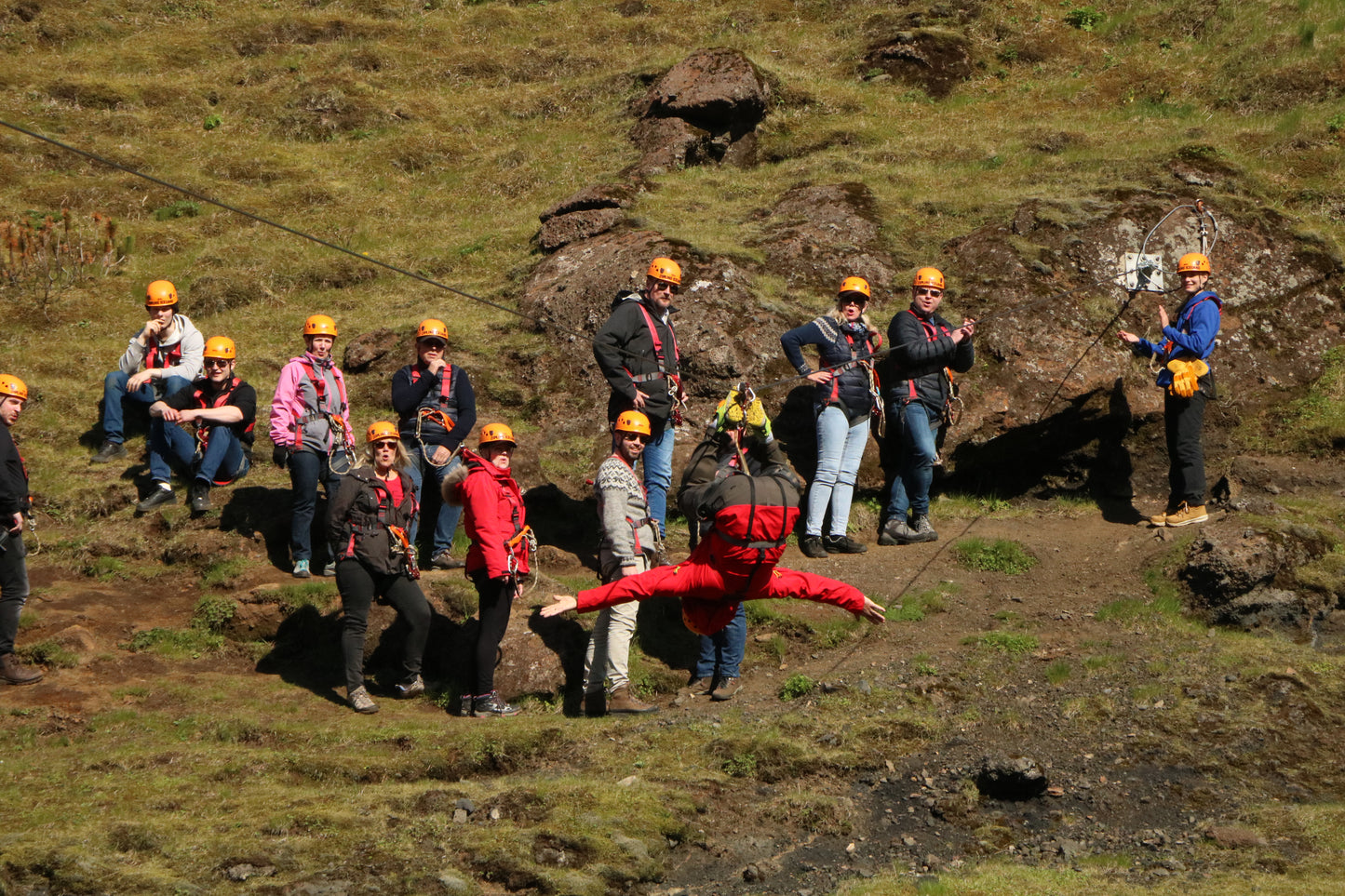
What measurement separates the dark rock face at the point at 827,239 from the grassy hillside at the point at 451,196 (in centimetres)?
40

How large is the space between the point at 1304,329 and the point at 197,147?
66.2 feet

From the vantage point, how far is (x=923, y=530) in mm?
13977

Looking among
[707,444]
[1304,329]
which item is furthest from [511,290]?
[1304,329]

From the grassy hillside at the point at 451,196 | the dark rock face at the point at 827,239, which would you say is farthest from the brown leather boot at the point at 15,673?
the dark rock face at the point at 827,239

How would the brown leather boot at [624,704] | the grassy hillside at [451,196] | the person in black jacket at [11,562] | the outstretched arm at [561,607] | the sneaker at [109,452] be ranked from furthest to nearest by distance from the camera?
the sneaker at [109,452] < the brown leather boot at [624,704] < the person in black jacket at [11,562] < the outstretched arm at [561,607] < the grassy hillside at [451,196]

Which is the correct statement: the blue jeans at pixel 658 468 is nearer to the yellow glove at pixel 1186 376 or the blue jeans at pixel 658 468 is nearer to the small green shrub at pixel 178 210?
the yellow glove at pixel 1186 376

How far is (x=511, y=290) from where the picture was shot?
Answer: 17922 millimetres

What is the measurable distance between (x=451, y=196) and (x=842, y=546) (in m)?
12.0

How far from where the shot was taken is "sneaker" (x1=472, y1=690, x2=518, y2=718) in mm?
10531

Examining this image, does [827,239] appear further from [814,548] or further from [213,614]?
[213,614]

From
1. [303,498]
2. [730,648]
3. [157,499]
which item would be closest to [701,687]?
[730,648]

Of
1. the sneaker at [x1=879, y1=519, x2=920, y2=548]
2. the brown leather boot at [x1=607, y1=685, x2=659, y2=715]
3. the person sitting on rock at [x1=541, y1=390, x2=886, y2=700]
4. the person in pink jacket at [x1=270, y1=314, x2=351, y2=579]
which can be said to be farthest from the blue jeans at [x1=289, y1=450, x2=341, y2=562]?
the sneaker at [x1=879, y1=519, x2=920, y2=548]

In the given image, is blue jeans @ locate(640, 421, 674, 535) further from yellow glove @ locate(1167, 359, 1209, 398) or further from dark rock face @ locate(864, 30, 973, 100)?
dark rock face @ locate(864, 30, 973, 100)

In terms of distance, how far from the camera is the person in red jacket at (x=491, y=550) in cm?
1039
